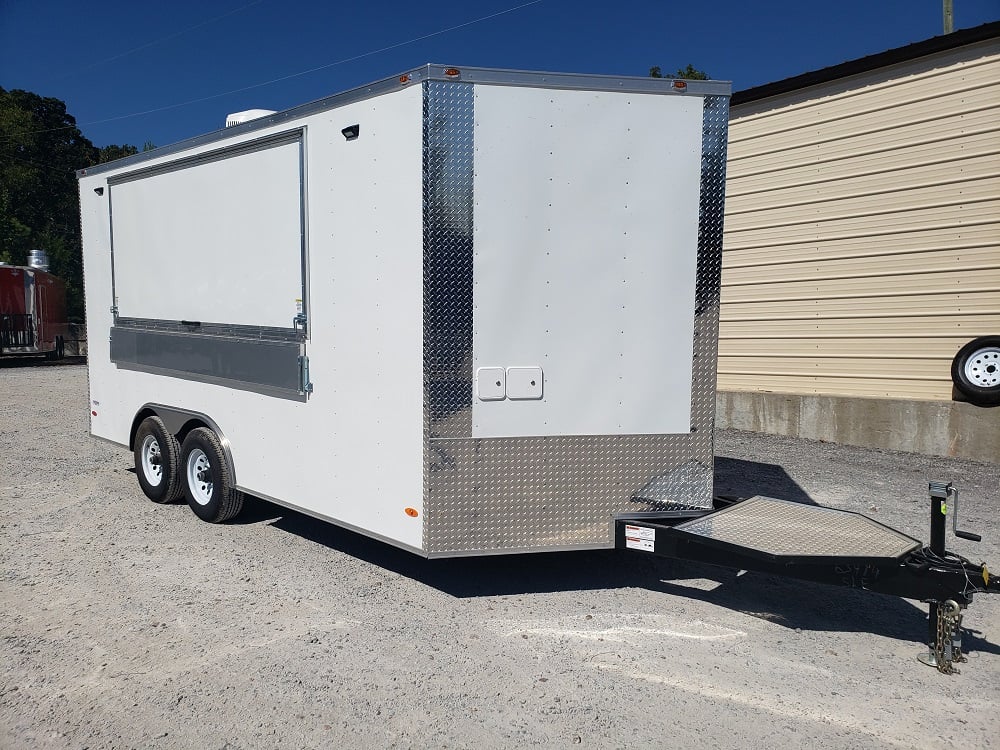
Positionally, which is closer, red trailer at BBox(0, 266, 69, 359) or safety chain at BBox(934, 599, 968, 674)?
safety chain at BBox(934, 599, 968, 674)

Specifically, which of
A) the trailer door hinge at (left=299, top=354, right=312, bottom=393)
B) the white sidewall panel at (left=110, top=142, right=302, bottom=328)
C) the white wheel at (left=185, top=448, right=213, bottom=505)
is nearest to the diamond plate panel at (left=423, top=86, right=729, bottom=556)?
the trailer door hinge at (left=299, top=354, right=312, bottom=393)

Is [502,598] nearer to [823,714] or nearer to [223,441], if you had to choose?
[823,714]

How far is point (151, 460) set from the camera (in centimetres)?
680

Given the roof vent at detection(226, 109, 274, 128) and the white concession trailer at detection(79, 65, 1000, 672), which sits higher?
the roof vent at detection(226, 109, 274, 128)

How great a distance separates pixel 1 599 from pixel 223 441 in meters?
1.72

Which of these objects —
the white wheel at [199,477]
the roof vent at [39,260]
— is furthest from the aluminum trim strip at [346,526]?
the roof vent at [39,260]

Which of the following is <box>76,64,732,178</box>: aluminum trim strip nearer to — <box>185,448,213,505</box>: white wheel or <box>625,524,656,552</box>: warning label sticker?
<box>625,524,656,552</box>: warning label sticker

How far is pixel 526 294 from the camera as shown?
4324 mm

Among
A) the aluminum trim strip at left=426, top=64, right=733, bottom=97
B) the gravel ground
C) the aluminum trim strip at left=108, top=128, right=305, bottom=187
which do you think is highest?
the aluminum trim strip at left=426, top=64, right=733, bottom=97

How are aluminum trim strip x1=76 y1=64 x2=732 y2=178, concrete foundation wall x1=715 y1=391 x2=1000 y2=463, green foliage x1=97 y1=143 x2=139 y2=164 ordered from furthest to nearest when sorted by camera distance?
green foliage x1=97 y1=143 x2=139 y2=164
concrete foundation wall x1=715 y1=391 x2=1000 y2=463
aluminum trim strip x1=76 y1=64 x2=732 y2=178

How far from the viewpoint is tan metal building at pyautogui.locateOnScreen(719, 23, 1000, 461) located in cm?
868

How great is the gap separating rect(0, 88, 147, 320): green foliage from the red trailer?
1077 cm

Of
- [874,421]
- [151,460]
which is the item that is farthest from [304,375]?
[874,421]

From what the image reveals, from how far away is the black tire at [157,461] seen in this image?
639 centimetres
